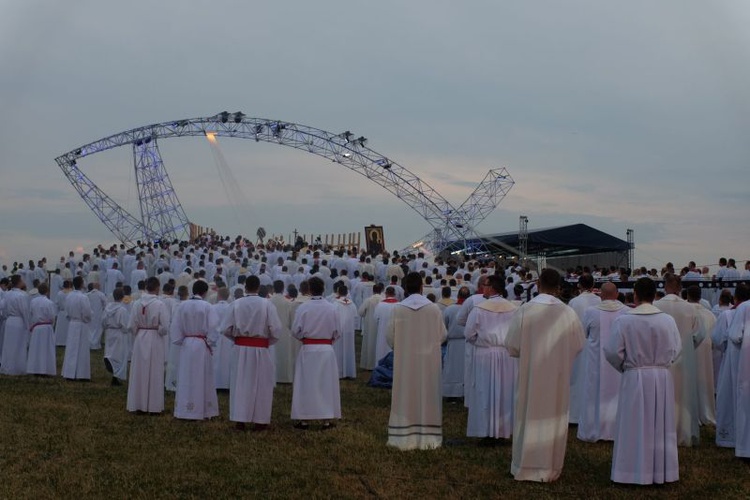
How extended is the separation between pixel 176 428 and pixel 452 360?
18.7 feet

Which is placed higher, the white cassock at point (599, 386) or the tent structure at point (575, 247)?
the tent structure at point (575, 247)

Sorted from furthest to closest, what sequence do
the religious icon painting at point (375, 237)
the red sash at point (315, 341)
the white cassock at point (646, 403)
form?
the religious icon painting at point (375, 237) → the red sash at point (315, 341) → the white cassock at point (646, 403)

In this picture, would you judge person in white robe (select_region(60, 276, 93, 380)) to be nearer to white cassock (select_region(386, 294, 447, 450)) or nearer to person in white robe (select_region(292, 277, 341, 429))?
person in white robe (select_region(292, 277, 341, 429))

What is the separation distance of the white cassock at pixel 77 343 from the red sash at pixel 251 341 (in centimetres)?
747

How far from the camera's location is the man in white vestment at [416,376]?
1182cm

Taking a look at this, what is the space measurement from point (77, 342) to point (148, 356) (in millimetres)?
5169

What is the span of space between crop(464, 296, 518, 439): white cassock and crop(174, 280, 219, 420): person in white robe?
13.7ft

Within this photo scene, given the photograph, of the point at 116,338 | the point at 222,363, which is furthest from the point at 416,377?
the point at 116,338

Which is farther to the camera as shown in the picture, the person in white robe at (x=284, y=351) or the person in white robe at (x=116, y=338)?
the person in white robe at (x=284, y=351)

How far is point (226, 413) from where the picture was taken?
14.9m

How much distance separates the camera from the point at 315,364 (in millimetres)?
13141

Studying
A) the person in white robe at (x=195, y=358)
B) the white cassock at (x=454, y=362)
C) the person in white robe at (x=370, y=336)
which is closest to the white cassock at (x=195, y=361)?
the person in white robe at (x=195, y=358)

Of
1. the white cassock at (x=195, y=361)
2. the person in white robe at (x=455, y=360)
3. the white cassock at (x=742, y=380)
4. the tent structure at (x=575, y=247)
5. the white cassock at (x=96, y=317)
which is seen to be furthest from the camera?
the tent structure at (x=575, y=247)

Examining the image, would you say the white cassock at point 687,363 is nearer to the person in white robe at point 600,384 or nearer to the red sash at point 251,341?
the person in white robe at point 600,384
